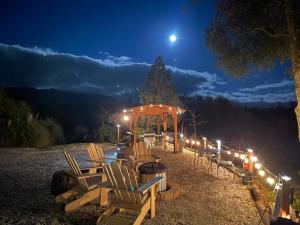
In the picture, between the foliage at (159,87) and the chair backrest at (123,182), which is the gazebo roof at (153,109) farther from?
the chair backrest at (123,182)

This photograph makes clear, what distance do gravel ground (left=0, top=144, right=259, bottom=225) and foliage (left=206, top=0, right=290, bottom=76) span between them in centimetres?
315

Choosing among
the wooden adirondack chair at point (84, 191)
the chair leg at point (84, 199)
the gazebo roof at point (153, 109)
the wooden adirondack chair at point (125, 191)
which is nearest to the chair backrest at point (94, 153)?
the wooden adirondack chair at point (84, 191)

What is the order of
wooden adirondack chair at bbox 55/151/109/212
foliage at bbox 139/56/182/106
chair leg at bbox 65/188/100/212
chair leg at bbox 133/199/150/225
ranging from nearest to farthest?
chair leg at bbox 133/199/150/225, chair leg at bbox 65/188/100/212, wooden adirondack chair at bbox 55/151/109/212, foliage at bbox 139/56/182/106

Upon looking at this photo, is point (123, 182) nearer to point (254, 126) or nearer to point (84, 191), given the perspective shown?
point (84, 191)

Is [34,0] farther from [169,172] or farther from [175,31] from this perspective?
[169,172]

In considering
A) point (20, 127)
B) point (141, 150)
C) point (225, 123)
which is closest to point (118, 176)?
point (141, 150)

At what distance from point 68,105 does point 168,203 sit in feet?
128

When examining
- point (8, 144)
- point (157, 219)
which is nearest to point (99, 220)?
point (157, 219)

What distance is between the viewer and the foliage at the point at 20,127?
12.8 meters

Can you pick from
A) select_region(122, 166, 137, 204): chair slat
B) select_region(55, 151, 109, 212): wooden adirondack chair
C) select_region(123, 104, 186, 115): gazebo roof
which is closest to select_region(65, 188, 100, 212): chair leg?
select_region(55, 151, 109, 212): wooden adirondack chair

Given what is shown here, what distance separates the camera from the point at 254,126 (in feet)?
99.6

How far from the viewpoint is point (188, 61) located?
139 ft

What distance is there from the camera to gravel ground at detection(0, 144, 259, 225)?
12.1ft

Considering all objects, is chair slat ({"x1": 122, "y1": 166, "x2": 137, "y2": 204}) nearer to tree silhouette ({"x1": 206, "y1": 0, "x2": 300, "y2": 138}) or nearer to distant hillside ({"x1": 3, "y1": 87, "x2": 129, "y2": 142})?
tree silhouette ({"x1": 206, "y1": 0, "x2": 300, "y2": 138})
